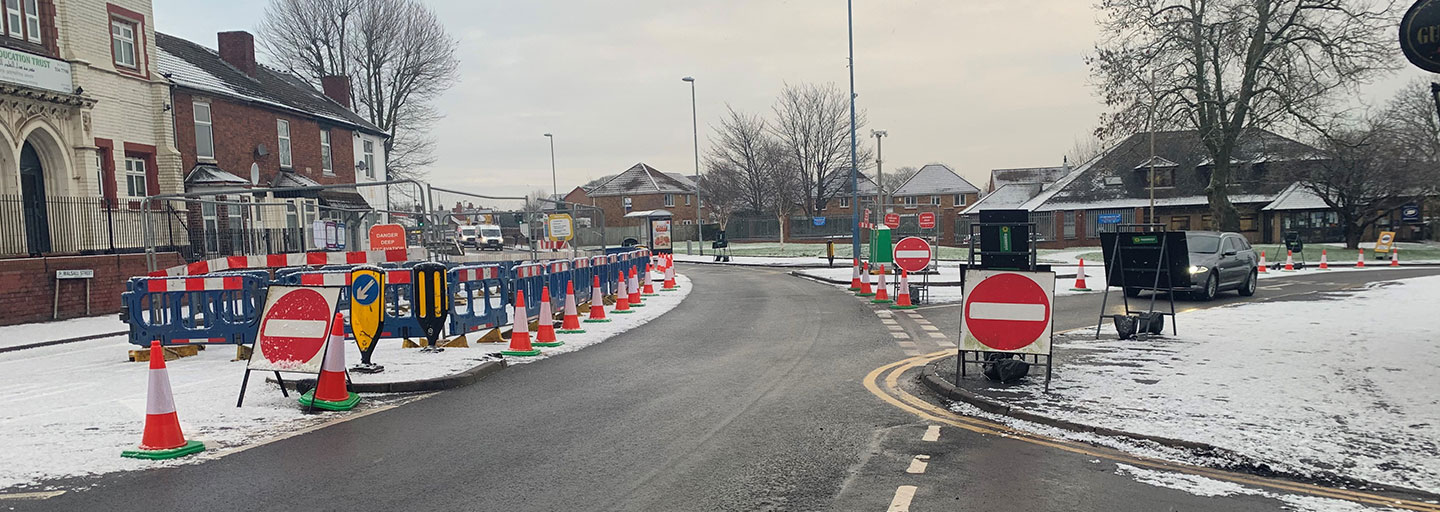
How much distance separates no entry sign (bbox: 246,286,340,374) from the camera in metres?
7.62

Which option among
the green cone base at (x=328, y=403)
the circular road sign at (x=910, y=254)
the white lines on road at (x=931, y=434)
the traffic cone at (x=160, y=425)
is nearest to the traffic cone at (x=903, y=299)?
the circular road sign at (x=910, y=254)

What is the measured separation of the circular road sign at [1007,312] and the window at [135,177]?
23954mm

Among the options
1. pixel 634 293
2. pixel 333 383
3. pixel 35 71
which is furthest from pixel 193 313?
pixel 35 71

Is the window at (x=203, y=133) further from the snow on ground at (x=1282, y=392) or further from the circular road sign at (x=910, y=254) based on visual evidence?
the snow on ground at (x=1282, y=392)

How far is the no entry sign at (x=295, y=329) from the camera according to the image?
25.0 ft

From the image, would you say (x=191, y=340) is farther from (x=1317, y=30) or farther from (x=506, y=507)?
(x=1317, y=30)

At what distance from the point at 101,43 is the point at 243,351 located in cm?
1592

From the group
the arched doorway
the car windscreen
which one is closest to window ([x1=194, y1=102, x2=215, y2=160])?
the arched doorway

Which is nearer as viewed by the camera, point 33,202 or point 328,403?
point 328,403

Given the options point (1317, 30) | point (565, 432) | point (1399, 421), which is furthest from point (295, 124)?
point (1317, 30)

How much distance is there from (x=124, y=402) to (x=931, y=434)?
A: 281 inches

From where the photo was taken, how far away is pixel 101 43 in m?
22.0

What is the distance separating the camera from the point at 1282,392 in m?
7.49

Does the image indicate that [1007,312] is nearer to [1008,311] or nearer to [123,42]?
[1008,311]
